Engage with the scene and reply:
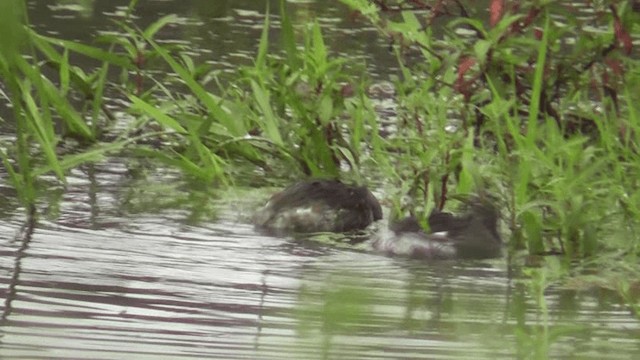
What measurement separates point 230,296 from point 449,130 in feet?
6.11

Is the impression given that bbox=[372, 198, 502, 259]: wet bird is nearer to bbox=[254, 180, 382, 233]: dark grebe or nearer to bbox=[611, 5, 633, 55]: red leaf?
bbox=[254, 180, 382, 233]: dark grebe

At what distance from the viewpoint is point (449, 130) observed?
4.28 meters

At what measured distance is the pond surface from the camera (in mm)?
2127

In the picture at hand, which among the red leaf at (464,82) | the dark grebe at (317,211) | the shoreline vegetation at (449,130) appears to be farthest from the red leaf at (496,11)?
the dark grebe at (317,211)

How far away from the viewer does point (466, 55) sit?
11.3 feet

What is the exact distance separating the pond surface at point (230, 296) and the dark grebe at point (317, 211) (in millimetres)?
80

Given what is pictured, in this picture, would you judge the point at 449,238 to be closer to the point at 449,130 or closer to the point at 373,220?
the point at 373,220

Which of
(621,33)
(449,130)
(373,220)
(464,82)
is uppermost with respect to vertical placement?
(621,33)

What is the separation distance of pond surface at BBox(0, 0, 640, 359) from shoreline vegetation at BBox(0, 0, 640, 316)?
100 millimetres

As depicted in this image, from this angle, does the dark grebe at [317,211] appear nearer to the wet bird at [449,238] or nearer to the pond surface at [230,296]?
the pond surface at [230,296]

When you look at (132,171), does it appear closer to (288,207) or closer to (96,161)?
(96,161)

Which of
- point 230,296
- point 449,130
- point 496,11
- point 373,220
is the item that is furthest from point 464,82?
point 230,296

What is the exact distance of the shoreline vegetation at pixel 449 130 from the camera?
305 cm

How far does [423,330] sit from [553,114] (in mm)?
1507
